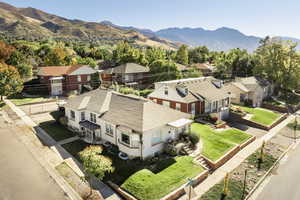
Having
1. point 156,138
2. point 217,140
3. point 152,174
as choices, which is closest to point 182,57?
point 217,140

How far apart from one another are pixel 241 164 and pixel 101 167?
14.7 m

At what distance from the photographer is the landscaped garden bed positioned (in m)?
15.6

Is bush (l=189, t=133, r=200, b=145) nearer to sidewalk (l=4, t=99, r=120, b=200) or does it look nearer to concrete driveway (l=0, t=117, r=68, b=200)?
sidewalk (l=4, t=99, r=120, b=200)

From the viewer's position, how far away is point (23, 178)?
16047 mm

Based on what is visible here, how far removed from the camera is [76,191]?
48.4ft

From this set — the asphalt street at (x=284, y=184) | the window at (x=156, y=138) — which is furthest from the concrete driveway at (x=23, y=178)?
the asphalt street at (x=284, y=184)

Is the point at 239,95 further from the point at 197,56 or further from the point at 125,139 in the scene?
the point at 197,56

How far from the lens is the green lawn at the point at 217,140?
69.1 ft

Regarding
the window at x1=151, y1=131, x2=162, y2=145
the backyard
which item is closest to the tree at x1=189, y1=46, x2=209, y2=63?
the window at x1=151, y1=131, x2=162, y2=145

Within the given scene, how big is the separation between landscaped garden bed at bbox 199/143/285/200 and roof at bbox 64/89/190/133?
747 cm

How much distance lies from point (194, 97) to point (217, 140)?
28.5ft

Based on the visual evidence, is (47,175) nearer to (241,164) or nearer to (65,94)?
(241,164)

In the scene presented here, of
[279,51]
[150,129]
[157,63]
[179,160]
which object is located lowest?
[179,160]

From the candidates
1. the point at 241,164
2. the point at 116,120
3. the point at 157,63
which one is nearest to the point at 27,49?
the point at 157,63
